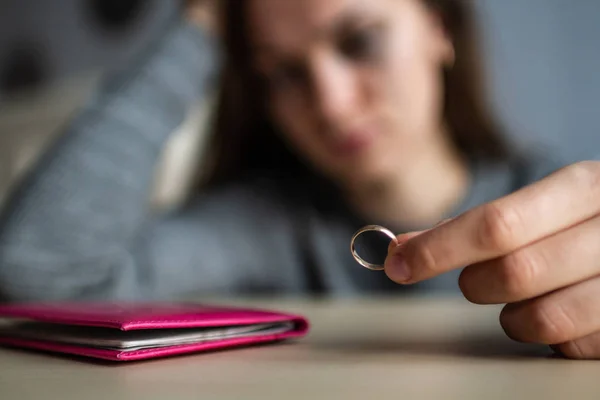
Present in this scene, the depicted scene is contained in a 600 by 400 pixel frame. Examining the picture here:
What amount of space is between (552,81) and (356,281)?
1.95ft

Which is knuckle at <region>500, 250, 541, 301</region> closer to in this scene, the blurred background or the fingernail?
the fingernail

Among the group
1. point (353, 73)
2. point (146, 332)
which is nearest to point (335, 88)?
point (353, 73)

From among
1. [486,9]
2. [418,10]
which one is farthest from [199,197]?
[486,9]

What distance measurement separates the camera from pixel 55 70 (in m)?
1.55

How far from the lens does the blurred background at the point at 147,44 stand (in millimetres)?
1250

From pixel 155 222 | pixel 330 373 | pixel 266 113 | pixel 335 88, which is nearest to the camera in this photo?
pixel 330 373

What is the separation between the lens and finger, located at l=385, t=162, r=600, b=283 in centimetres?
33

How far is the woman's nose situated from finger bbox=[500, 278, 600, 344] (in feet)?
2.73

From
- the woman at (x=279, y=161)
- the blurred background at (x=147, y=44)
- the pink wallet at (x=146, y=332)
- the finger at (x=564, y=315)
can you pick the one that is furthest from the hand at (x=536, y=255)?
the blurred background at (x=147, y=44)

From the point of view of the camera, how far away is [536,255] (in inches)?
13.5

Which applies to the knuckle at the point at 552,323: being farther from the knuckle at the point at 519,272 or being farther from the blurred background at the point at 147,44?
the blurred background at the point at 147,44

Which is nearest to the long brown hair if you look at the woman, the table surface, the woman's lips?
the woman

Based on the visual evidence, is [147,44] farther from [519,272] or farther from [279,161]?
[519,272]

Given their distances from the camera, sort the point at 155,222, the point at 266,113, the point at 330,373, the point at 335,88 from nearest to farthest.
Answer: the point at 330,373 → the point at 335,88 → the point at 155,222 → the point at 266,113
